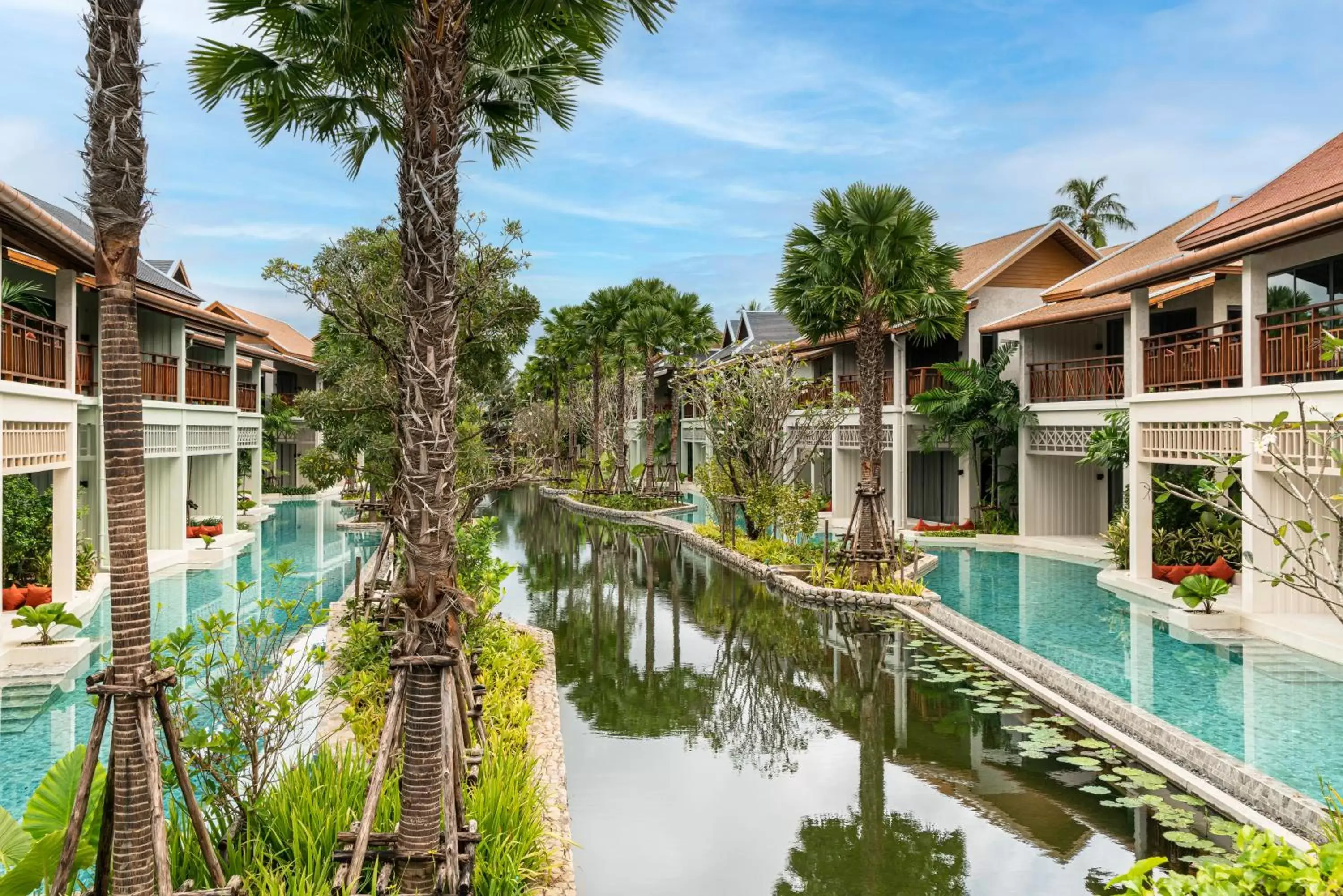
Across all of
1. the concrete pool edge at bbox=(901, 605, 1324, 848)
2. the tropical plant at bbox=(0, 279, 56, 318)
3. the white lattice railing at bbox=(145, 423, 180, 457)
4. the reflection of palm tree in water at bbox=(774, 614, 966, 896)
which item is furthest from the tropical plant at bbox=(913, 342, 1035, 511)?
the tropical plant at bbox=(0, 279, 56, 318)

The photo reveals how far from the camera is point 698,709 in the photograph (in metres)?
11.0

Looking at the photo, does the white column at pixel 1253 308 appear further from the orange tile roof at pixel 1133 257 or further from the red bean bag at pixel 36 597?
the red bean bag at pixel 36 597

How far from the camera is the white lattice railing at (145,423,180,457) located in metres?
21.0

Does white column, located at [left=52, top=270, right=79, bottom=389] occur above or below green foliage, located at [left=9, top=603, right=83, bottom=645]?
above

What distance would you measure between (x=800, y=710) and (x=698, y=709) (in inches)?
45.5

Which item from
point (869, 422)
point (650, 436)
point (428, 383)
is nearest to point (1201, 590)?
point (869, 422)

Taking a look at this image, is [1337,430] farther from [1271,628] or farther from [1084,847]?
[1271,628]

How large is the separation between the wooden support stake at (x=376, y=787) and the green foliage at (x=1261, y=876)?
140 inches

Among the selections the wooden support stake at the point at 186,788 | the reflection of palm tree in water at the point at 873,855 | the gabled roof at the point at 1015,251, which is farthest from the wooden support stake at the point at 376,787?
the gabled roof at the point at 1015,251

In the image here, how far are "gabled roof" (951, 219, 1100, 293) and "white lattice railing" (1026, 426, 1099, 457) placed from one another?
4528mm

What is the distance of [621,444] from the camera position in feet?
118

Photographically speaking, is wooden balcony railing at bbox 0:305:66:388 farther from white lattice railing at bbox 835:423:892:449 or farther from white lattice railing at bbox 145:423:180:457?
white lattice railing at bbox 835:423:892:449

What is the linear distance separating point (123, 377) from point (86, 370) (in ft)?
57.2

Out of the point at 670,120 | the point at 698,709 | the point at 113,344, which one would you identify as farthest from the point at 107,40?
the point at 670,120
